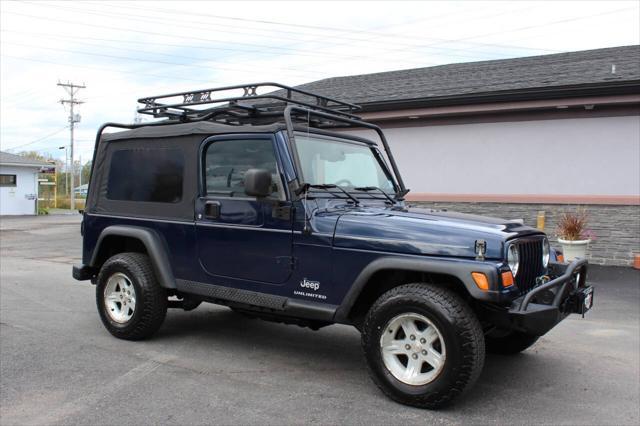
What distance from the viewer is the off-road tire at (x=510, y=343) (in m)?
4.95

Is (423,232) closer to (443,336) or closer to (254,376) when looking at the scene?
(443,336)

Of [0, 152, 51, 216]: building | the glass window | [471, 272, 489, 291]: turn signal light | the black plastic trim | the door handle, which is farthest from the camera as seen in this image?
the glass window

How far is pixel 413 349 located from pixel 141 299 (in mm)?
2694

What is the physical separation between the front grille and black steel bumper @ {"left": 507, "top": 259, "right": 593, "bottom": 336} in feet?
0.47

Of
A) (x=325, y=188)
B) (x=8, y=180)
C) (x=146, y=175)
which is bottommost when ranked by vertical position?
(x=325, y=188)

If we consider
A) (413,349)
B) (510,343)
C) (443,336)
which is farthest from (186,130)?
(510,343)

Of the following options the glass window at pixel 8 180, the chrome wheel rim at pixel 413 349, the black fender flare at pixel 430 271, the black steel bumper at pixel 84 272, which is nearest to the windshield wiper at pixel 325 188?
the black fender flare at pixel 430 271

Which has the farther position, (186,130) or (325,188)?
(186,130)

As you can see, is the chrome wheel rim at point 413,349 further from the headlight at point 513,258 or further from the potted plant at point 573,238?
the potted plant at point 573,238

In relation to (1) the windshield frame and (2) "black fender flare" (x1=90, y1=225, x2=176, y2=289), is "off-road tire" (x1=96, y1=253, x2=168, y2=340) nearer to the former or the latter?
(2) "black fender flare" (x1=90, y1=225, x2=176, y2=289)

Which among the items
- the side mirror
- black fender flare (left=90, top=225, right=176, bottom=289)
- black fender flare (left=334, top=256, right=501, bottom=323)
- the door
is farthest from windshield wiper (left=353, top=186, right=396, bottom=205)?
black fender flare (left=90, top=225, right=176, bottom=289)

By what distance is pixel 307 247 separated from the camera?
4.34 metres

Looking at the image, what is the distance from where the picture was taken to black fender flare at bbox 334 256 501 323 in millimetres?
3596

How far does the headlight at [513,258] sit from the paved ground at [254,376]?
0.97 metres
